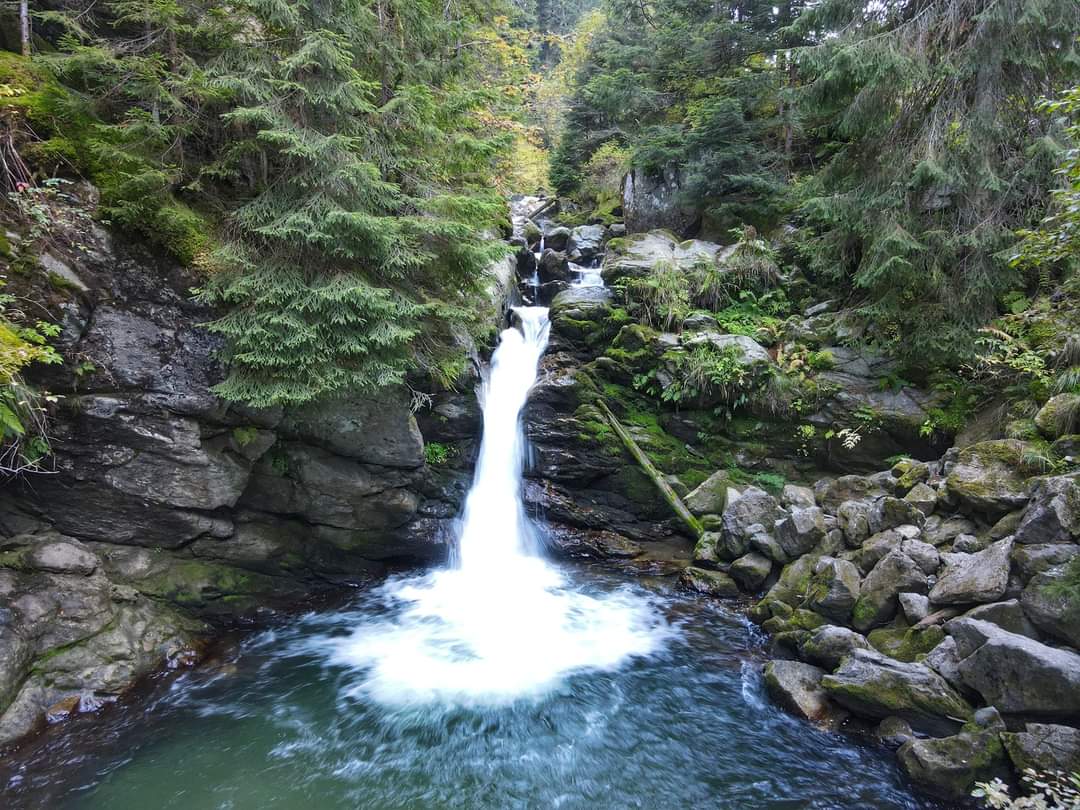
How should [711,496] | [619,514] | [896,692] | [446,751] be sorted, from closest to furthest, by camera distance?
[896,692] → [446,751] → [711,496] → [619,514]

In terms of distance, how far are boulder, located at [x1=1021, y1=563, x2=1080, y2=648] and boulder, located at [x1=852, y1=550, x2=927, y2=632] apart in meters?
1.04

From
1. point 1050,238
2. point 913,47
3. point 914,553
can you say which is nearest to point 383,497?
point 914,553

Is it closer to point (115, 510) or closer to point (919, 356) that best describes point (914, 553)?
point (919, 356)

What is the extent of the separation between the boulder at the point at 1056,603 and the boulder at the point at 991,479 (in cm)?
133

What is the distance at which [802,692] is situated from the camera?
17.9ft

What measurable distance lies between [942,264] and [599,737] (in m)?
8.26

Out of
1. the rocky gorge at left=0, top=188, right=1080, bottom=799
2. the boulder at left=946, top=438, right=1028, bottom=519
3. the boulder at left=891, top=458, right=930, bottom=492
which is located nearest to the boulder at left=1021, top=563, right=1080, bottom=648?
the rocky gorge at left=0, top=188, right=1080, bottom=799

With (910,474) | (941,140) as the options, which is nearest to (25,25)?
(941,140)

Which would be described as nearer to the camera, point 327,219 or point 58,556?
point 58,556

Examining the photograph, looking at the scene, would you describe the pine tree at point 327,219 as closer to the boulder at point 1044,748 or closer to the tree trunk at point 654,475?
the tree trunk at point 654,475

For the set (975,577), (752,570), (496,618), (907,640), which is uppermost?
(975,577)

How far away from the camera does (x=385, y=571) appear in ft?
28.6

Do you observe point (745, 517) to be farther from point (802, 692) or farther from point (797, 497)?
point (802, 692)

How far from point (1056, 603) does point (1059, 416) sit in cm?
283
